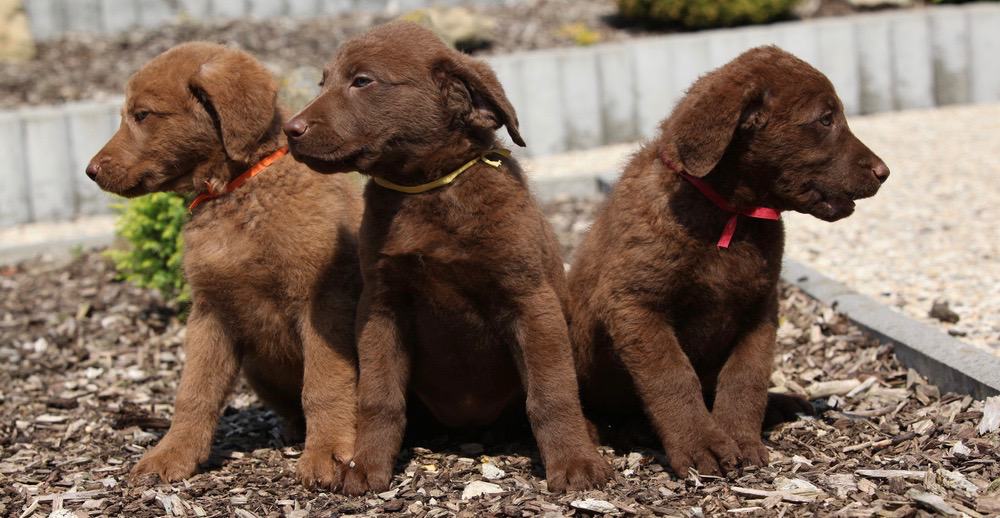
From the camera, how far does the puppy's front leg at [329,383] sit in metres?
4.71

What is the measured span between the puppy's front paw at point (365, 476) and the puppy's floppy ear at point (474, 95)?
1.32 m

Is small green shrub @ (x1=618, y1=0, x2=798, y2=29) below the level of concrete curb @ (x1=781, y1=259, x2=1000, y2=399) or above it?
above

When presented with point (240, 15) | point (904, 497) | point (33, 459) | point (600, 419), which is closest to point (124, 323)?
point (33, 459)

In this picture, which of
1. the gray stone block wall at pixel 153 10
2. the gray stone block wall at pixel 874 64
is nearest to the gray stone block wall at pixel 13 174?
the gray stone block wall at pixel 153 10

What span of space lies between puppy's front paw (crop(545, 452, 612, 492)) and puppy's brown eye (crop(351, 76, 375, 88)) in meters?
1.55

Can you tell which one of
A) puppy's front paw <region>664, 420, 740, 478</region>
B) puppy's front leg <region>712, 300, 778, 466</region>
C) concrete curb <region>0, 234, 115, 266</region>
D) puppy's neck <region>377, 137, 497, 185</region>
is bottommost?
concrete curb <region>0, 234, 115, 266</region>

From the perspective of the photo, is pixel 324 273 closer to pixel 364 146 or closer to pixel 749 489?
pixel 364 146

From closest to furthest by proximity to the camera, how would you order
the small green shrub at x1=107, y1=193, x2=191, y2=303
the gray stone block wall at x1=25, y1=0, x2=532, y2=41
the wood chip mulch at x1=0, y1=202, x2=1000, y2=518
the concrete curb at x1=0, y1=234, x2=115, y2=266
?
the wood chip mulch at x1=0, y1=202, x2=1000, y2=518 < the small green shrub at x1=107, y1=193, x2=191, y2=303 < the concrete curb at x1=0, y1=234, x2=115, y2=266 < the gray stone block wall at x1=25, y1=0, x2=532, y2=41

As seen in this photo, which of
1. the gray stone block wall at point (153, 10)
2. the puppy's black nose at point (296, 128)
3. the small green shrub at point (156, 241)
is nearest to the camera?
the puppy's black nose at point (296, 128)

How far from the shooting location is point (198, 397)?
492 centimetres

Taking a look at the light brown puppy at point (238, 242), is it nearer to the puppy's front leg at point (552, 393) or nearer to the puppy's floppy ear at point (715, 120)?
the puppy's front leg at point (552, 393)

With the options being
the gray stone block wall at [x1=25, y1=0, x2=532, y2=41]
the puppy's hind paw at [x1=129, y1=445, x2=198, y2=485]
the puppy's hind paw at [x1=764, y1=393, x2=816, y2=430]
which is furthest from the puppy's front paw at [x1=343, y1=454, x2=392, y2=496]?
the gray stone block wall at [x1=25, y1=0, x2=532, y2=41]

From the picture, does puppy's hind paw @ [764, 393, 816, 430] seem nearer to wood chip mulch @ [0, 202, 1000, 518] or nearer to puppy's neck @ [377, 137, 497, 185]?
wood chip mulch @ [0, 202, 1000, 518]

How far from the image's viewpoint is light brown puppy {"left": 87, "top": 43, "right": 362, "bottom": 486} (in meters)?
4.75
